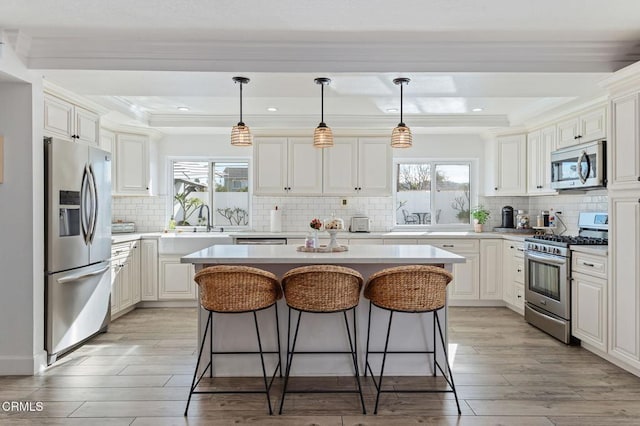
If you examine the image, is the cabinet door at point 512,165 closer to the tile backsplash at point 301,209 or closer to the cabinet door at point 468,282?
the tile backsplash at point 301,209

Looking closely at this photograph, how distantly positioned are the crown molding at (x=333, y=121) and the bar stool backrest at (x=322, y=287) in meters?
3.01

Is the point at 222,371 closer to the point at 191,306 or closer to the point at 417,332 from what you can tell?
the point at 417,332

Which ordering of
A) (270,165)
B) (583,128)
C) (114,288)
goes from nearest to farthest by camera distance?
(583,128)
(114,288)
(270,165)

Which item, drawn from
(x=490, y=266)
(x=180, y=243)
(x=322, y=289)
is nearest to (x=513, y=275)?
(x=490, y=266)

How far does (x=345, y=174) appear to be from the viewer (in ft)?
17.8

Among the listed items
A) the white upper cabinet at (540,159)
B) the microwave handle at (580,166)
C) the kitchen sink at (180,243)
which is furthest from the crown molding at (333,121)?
the kitchen sink at (180,243)

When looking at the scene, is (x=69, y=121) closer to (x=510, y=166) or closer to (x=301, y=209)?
(x=301, y=209)

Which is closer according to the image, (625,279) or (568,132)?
(625,279)

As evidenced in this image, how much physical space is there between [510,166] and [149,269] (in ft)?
15.5

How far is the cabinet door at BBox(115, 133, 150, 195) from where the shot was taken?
5.14 m

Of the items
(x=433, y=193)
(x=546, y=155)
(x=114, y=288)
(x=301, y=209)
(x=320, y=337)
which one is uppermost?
(x=546, y=155)

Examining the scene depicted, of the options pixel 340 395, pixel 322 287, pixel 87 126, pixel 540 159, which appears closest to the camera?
pixel 322 287

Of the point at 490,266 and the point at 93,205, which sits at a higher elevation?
the point at 93,205

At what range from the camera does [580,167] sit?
3.98 metres
